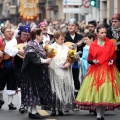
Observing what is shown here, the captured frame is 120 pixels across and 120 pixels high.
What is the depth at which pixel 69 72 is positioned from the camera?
14414 millimetres

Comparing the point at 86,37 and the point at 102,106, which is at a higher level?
the point at 86,37

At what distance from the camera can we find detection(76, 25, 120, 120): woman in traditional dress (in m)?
13.3

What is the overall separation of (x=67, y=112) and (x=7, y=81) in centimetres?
143

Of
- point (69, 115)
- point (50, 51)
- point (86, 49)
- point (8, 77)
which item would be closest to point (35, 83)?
point (50, 51)

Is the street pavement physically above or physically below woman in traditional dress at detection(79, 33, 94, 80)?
below

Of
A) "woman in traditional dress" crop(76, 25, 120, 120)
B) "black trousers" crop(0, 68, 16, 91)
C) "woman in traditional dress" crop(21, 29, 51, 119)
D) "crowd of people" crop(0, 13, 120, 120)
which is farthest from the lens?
A: "black trousers" crop(0, 68, 16, 91)

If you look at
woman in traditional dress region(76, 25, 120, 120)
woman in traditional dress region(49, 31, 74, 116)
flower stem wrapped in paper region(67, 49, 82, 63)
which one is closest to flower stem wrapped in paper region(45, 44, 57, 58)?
woman in traditional dress region(49, 31, 74, 116)

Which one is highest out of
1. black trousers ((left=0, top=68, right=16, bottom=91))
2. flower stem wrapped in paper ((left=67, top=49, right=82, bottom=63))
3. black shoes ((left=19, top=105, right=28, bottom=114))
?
flower stem wrapped in paper ((left=67, top=49, right=82, bottom=63))

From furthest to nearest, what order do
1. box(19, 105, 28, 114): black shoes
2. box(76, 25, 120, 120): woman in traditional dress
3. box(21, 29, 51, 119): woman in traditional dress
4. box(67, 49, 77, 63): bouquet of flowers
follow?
box(19, 105, 28, 114): black shoes, box(67, 49, 77, 63): bouquet of flowers, box(21, 29, 51, 119): woman in traditional dress, box(76, 25, 120, 120): woman in traditional dress

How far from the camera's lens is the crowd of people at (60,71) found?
530 inches

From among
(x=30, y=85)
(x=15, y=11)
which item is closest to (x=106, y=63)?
(x=30, y=85)

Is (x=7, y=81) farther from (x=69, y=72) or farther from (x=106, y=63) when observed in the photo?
(x=106, y=63)

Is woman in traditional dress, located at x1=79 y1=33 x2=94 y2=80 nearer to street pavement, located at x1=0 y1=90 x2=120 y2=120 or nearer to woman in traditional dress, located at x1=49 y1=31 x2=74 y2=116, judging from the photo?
street pavement, located at x1=0 y1=90 x2=120 y2=120

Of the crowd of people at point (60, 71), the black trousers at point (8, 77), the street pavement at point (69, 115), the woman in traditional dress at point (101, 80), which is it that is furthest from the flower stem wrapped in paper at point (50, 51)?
the black trousers at point (8, 77)
